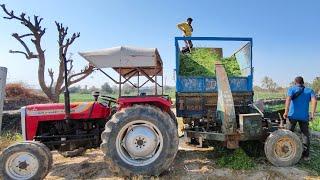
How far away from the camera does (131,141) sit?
6.73 meters

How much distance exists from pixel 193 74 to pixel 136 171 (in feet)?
9.59

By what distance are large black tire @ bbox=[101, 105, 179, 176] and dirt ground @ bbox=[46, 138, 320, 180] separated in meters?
0.25

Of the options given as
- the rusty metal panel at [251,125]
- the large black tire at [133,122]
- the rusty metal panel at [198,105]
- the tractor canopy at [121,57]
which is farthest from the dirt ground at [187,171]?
the tractor canopy at [121,57]

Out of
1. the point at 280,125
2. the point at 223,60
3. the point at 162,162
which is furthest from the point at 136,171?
the point at 223,60

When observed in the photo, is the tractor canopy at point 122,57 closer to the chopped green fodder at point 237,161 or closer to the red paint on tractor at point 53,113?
the red paint on tractor at point 53,113

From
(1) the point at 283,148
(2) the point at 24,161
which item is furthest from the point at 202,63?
(2) the point at 24,161

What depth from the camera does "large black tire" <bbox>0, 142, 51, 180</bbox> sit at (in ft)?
20.9

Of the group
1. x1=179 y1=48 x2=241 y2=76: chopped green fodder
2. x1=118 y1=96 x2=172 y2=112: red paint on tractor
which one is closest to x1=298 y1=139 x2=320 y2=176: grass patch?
x1=179 y1=48 x2=241 y2=76: chopped green fodder

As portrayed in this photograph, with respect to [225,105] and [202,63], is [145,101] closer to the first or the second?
[225,105]

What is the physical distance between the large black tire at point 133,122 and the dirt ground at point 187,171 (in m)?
0.25

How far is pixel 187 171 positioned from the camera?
22.6 ft

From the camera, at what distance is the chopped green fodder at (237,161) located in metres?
7.01

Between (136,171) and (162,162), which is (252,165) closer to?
(162,162)

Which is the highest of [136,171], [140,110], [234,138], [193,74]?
[193,74]
